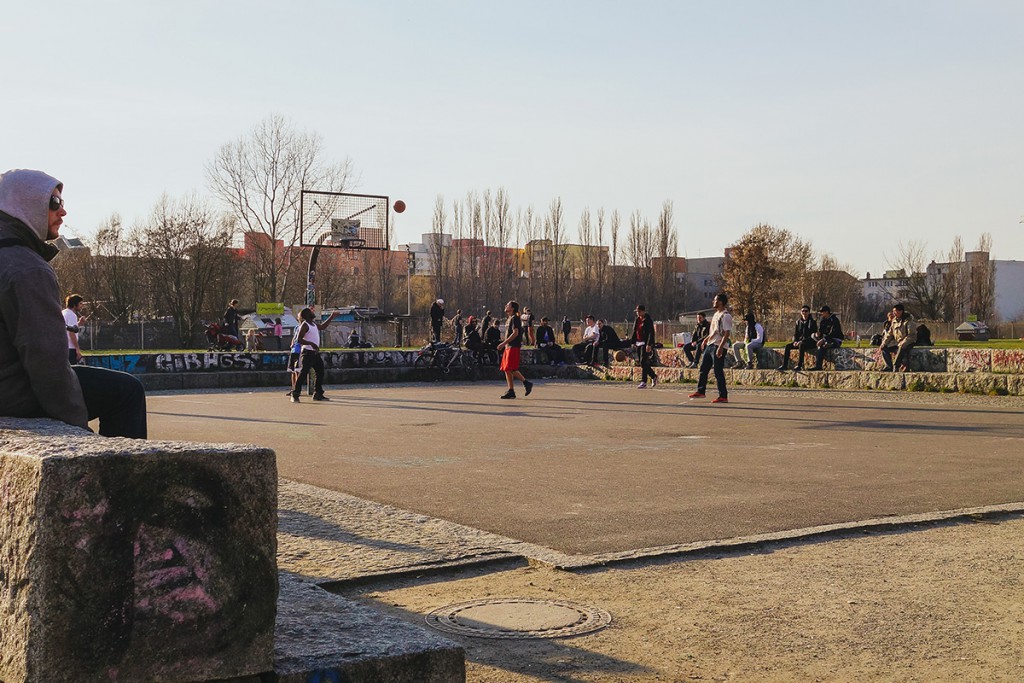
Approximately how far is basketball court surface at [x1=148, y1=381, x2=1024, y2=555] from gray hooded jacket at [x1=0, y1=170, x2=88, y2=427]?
2.81 meters

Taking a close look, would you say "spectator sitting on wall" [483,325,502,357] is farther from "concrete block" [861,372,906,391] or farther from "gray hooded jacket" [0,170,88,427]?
"gray hooded jacket" [0,170,88,427]

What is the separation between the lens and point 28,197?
3941 mm

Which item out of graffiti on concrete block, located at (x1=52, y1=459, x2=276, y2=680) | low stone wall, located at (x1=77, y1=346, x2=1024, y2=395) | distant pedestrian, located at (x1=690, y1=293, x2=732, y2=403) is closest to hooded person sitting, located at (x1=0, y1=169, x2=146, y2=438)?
graffiti on concrete block, located at (x1=52, y1=459, x2=276, y2=680)

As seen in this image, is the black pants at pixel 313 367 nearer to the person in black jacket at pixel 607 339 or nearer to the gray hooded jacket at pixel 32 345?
the person in black jacket at pixel 607 339

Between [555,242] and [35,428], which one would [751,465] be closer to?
[35,428]

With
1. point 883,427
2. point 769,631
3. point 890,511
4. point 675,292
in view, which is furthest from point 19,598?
point 675,292

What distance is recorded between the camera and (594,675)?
12.0 ft

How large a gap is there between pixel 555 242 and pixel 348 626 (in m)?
80.2

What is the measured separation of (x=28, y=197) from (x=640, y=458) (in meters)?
6.75

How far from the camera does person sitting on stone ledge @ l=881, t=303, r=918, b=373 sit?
69.3 feet

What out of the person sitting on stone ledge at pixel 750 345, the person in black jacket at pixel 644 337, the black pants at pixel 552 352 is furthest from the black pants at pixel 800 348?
the black pants at pixel 552 352

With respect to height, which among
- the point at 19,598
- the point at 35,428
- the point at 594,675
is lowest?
the point at 594,675

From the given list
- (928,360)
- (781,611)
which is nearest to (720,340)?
(928,360)

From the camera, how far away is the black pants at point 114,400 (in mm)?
4344
